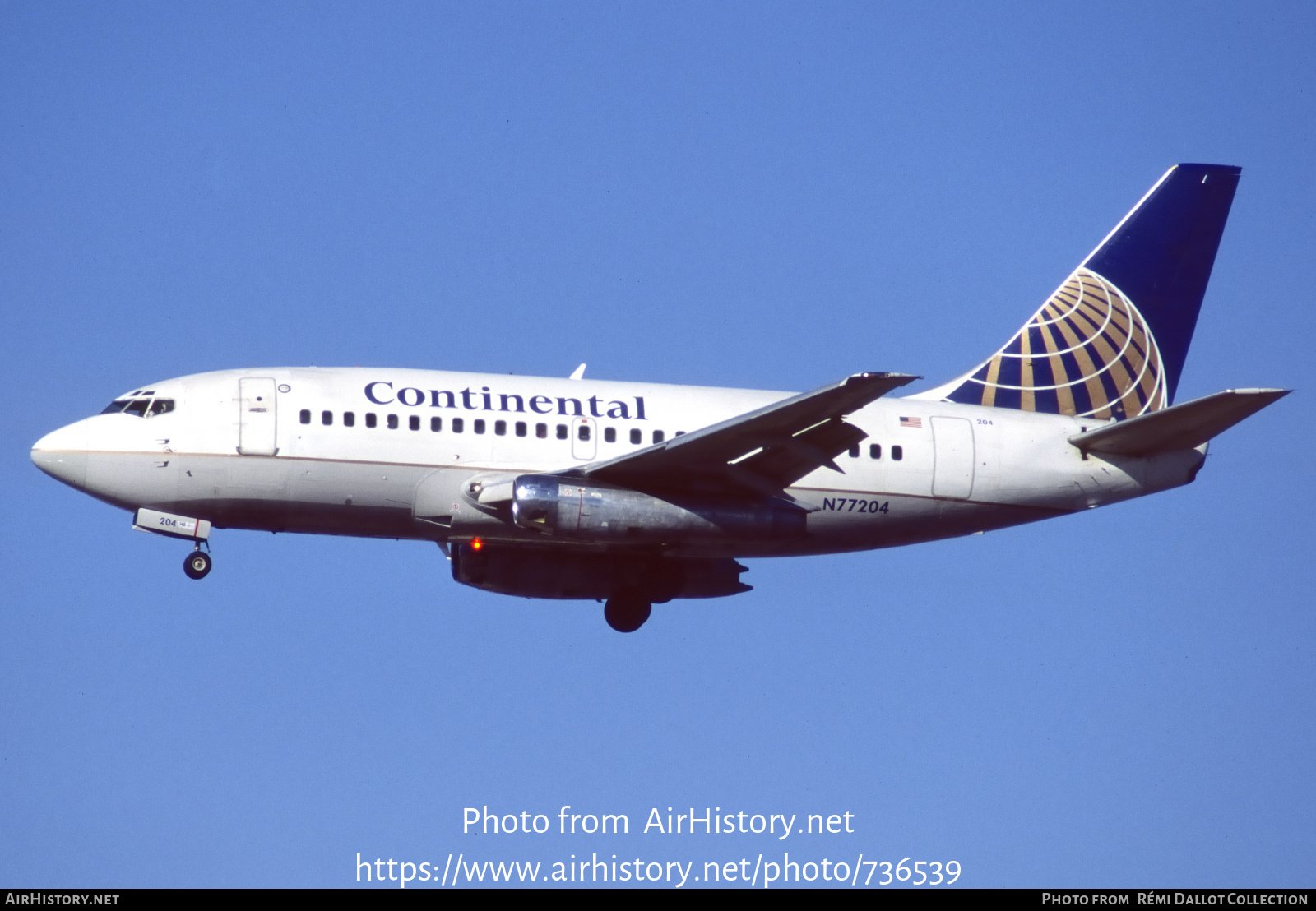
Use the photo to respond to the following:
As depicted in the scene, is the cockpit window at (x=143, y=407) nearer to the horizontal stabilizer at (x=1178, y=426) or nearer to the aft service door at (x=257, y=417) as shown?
the aft service door at (x=257, y=417)

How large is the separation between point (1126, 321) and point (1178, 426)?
18.2 ft

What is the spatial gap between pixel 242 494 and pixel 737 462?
9727mm

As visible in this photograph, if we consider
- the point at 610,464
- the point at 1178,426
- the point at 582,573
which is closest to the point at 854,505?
the point at 610,464

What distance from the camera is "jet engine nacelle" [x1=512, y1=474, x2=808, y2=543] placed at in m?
34.8

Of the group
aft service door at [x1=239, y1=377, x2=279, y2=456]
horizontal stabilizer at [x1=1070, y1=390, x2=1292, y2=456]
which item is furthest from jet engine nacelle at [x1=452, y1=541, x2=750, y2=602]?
horizontal stabilizer at [x1=1070, y1=390, x2=1292, y2=456]

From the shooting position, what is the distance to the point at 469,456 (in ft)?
118

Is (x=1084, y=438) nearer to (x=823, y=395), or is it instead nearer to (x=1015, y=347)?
(x=1015, y=347)

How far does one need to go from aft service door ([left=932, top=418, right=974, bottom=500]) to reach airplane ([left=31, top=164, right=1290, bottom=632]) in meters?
0.04

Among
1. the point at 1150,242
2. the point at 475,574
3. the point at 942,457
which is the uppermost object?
the point at 1150,242

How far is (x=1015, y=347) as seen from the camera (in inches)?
1635

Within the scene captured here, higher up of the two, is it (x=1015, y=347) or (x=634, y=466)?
(x=1015, y=347)

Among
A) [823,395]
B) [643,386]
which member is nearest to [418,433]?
Answer: [643,386]

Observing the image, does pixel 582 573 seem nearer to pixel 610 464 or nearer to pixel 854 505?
pixel 610 464

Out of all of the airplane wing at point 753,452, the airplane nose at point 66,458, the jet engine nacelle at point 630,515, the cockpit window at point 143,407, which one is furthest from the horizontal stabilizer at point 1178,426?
the airplane nose at point 66,458
